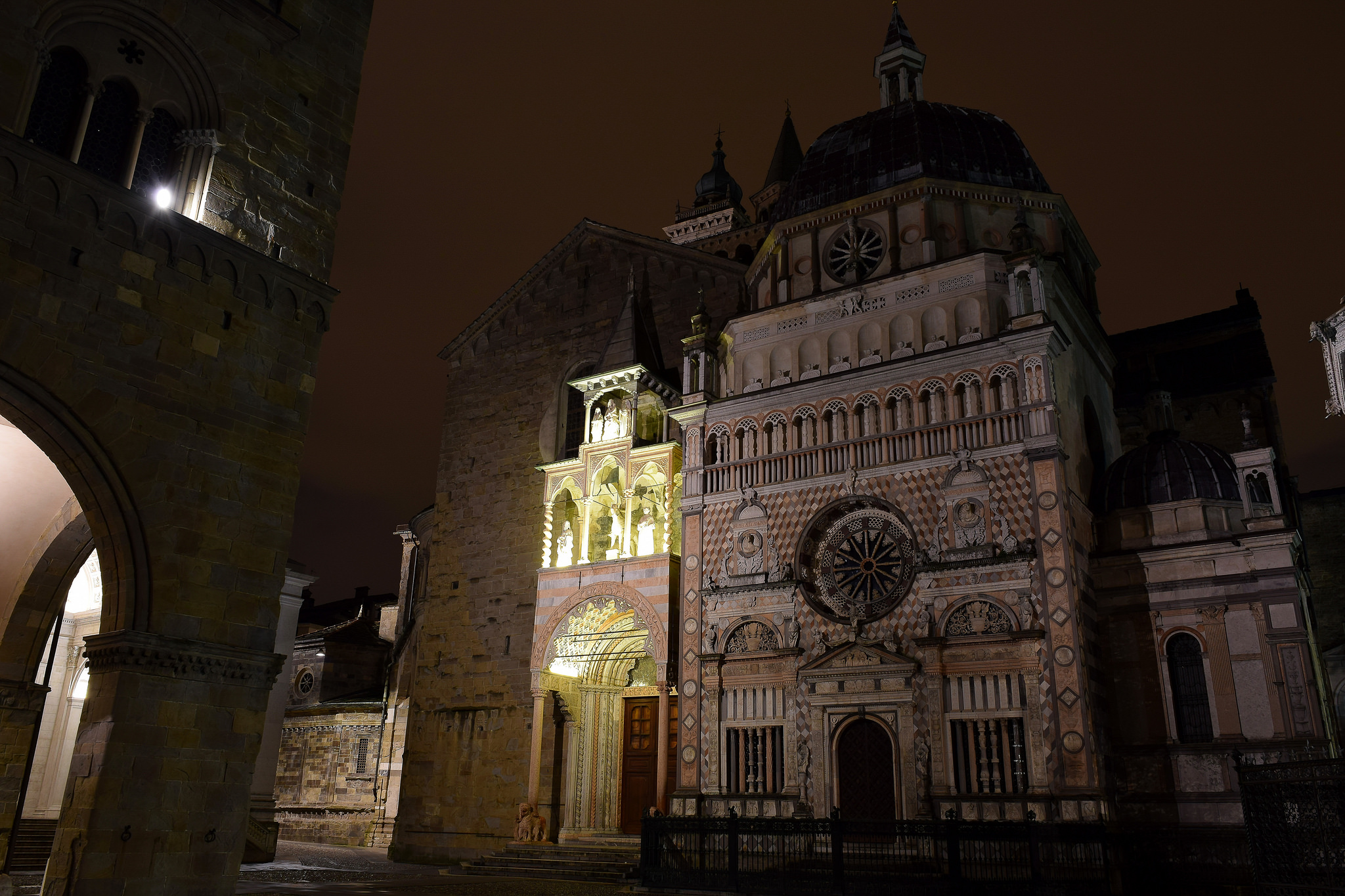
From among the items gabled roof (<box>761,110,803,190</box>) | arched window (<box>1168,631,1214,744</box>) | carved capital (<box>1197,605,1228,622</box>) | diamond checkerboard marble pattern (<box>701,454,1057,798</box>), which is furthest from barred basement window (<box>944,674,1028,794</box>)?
gabled roof (<box>761,110,803,190</box>)

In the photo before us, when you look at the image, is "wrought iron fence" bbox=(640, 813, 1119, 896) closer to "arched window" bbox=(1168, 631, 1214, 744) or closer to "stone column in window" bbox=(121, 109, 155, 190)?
"arched window" bbox=(1168, 631, 1214, 744)

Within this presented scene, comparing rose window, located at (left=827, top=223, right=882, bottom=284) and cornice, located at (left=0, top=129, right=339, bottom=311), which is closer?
cornice, located at (left=0, top=129, right=339, bottom=311)

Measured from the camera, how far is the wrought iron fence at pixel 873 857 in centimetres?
1428

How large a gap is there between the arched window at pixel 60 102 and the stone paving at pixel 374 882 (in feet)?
30.4

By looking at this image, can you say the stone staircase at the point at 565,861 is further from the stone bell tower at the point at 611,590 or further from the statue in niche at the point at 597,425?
the statue in niche at the point at 597,425

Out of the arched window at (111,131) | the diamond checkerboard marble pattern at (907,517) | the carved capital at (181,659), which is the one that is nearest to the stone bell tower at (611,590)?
the diamond checkerboard marble pattern at (907,517)

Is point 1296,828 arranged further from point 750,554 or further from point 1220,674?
point 750,554

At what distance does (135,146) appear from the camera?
1206cm

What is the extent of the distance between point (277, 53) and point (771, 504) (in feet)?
39.1

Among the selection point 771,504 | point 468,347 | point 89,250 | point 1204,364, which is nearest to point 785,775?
point 771,504

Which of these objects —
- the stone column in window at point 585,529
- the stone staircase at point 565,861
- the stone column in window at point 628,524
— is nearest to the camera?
the stone staircase at point 565,861

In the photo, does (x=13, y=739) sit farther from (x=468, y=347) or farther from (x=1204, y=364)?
(x=1204, y=364)

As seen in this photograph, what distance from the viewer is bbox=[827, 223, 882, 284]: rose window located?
21.2 m

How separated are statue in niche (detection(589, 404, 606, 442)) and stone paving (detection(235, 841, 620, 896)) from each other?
10130mm
